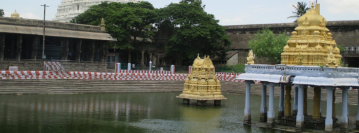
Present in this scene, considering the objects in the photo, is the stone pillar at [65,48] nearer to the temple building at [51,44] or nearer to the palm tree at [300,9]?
the temple building at [51,44]

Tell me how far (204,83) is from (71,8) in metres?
56.3

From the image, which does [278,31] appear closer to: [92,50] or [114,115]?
[92,50]

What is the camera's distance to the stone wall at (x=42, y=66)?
43.0 metres

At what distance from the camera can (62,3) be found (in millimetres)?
88812

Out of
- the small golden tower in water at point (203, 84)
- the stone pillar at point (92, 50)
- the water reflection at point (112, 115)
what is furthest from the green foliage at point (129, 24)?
the small golden tower in water at point (203, 84)

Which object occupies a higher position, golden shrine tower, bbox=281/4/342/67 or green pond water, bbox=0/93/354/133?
golden shrine tower, bbox=281/4/342/67

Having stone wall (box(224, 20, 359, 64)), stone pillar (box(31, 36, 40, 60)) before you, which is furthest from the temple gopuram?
stone wall (box(224, 20, 359, 64))

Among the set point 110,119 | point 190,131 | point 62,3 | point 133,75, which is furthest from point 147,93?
point 62,3

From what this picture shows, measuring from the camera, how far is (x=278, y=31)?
204 feet

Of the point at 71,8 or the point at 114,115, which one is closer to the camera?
the point at 114,115

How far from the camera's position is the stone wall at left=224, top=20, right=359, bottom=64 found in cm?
5669

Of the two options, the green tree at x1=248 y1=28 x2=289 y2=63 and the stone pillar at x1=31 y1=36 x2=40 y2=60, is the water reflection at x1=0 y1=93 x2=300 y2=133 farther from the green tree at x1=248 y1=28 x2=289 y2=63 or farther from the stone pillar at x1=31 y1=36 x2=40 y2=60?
the green tree at x1=248 y1=28 x2=289 y2=63

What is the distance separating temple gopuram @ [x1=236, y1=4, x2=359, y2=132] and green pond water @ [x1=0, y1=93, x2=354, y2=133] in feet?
7.18

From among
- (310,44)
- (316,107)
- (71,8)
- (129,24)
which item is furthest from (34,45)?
(71,8)
